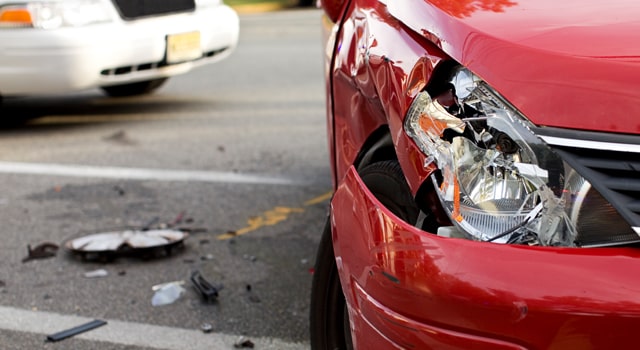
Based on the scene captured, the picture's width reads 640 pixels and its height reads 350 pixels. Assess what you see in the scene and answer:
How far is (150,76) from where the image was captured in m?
7.22

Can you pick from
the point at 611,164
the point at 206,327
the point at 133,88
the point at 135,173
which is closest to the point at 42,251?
the point at 206,327

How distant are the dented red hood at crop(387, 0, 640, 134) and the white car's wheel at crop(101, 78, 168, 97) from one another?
6424 millimetres

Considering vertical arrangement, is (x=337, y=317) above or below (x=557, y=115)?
below

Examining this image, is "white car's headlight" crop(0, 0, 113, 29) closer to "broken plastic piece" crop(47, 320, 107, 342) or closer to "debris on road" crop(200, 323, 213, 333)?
"broken plastic piece" crop(47, 320, 107, 342)

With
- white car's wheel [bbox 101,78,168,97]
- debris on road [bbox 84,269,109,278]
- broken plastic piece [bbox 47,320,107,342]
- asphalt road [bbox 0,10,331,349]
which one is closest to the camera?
broken plastic piece [bbox 47,320,107,342]

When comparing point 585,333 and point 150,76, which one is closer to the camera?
point 585,333

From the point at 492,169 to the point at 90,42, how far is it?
5250 millimetres

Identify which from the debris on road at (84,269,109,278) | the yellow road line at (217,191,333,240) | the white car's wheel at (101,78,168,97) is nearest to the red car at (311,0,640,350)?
the debris on road at (84,269,109,278)

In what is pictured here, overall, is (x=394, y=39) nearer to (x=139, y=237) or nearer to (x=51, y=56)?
(x=139, y=237)

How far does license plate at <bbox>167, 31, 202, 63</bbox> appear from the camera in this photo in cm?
714

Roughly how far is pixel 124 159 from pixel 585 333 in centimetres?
471

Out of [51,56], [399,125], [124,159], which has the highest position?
[399,125]

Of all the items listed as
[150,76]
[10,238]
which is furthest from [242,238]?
[150,76]

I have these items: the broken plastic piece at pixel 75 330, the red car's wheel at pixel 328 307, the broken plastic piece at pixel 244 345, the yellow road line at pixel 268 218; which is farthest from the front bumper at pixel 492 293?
the yellow road line at pixel 268 218
